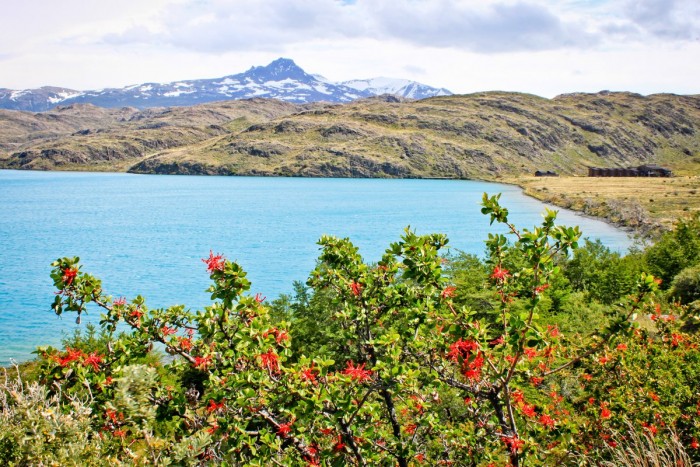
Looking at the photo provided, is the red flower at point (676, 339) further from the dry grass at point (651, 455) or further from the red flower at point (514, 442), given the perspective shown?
the red flower at point (514, 442)

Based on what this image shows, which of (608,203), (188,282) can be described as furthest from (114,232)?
(608,203)

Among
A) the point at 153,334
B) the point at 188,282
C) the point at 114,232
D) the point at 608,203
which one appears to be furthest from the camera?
the point at 608,203

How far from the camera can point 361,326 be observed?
8953 millimetres

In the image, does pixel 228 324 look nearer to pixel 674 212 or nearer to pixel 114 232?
pixel 114 232

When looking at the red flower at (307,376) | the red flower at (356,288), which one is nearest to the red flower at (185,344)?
the red flower at (307,376)

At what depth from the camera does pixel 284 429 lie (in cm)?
689

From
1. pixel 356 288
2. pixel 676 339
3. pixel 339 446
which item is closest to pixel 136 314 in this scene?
pixel 356 288

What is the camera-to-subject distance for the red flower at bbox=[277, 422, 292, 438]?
6895mm

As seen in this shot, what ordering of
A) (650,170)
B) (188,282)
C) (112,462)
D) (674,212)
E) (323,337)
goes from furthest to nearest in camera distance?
(650,170), (674,212), (188,282), (323,337), (112,462)

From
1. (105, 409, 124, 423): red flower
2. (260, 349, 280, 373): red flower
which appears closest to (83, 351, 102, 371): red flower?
(105, 409, 124, 423): red flower

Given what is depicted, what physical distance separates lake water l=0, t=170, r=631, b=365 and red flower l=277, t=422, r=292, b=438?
1083 cm

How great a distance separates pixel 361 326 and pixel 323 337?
17.8 m

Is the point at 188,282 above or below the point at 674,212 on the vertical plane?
below

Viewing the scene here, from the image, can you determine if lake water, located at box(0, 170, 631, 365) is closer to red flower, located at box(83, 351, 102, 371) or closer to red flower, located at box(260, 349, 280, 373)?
red flower, located at box(260, 349, 280, 373)
